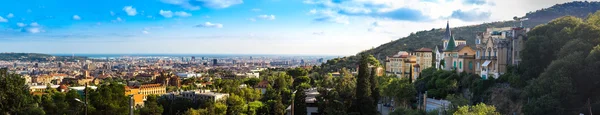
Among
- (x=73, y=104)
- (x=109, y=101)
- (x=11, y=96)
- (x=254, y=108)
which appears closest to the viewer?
(x=11, y=96)

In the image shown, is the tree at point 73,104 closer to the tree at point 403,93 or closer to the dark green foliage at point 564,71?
the tree at point 403,93

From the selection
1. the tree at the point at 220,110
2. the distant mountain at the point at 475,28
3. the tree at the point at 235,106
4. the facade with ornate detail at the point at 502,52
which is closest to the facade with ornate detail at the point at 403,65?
the facade with ornate detail at the point at 502,52

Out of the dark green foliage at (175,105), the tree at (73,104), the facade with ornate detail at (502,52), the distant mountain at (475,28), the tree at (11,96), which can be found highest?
the distant mountain at (475,28)

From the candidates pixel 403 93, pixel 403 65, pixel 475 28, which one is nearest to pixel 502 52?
pixel 403 93

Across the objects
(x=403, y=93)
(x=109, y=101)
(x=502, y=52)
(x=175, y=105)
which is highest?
(x=502, y=52)

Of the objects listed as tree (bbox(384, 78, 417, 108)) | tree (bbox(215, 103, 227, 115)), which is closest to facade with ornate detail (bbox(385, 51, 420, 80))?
tree (bbox(384, 78, 417, 108))

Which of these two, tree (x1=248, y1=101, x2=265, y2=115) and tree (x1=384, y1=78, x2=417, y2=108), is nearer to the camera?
tree (x1=384, y1=78, x2=417, y2=108)

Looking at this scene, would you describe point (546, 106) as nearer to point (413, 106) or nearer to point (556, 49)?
point (556, 49)

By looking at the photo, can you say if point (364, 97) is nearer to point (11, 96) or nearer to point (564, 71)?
point (564, 71)

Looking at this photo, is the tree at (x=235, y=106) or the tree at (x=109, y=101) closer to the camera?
the tree at (x=109, y=101)

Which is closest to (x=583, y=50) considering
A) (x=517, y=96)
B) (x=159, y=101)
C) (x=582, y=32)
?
(x=582, y=32)

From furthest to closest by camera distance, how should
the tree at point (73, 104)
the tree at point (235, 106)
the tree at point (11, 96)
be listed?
1. the tree at point (235, 106)
2. the tree at point (73, 104)
3. the tree at point (11, 96)

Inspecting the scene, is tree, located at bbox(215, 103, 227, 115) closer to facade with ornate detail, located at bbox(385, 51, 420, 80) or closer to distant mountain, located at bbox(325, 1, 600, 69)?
facade with ornate detail, located at bbox(385, 51, 420, 80)
